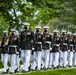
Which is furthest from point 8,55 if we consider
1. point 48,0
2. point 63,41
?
point 48,0

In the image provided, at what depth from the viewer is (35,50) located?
20.3 m

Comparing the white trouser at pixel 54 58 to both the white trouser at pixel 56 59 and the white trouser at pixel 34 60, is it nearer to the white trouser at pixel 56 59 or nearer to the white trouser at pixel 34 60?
the white trouser at pixel 56 59

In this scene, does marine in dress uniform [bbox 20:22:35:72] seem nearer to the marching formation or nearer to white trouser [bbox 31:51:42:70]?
the marching formation

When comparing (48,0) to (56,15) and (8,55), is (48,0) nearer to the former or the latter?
(56,15)

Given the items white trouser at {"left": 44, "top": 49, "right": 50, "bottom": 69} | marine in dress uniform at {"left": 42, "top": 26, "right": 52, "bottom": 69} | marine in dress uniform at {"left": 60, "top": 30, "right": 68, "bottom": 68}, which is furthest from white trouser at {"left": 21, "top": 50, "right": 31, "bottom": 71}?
marine in dress uniform at {"left": 60, "top": 30, "right": 68, "bottom": 68}

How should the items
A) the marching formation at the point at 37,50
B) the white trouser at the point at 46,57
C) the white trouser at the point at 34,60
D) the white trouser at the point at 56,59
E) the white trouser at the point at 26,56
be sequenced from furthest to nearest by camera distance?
1. the white trouser at the point at 56,59
2. the white trouser at the point at 46,57
3. the white trouser at the point at 34,60
4. the marching formation at the point at 37,50
5. the white trouser at the point at 26,56

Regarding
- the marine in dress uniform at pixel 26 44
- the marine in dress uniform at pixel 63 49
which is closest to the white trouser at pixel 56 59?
the marine in dress uniform at pixel 63 49

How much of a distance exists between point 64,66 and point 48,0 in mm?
7442

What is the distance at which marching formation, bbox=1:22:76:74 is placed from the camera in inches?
728

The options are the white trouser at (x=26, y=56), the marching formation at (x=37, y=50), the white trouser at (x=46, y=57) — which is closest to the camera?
the white trouser at (x=26, y=56)

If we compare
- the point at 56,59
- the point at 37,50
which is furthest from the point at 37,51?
the point at 56,59

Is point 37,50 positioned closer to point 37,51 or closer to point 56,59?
point 37,51

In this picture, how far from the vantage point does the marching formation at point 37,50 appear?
1848cm

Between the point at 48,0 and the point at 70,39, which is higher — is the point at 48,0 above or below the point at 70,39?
above
